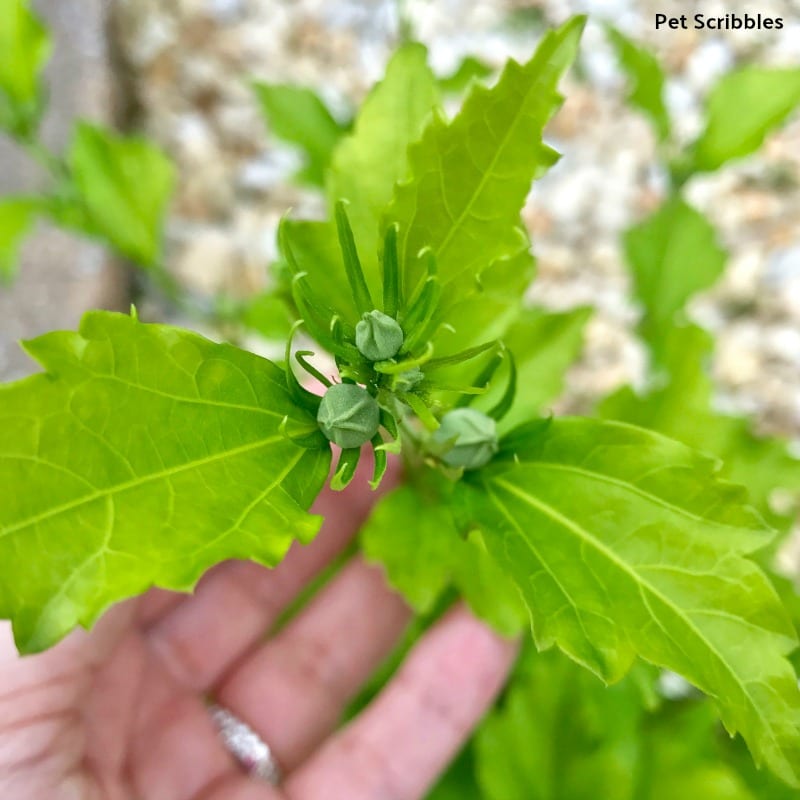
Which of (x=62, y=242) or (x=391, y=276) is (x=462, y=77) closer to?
(x=391, y=276)

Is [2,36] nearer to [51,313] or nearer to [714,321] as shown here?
[51,313]

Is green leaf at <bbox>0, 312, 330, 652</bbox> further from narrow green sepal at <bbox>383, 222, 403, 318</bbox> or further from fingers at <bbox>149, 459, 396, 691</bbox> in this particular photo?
fingers at <bbox>149, 459, 396, 691</bbox>

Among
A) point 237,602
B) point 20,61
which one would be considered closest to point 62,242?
point 20,61

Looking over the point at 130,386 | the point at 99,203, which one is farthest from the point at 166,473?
the point at 99,203

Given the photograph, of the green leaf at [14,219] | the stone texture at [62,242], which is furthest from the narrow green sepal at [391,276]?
the stone texture at [62,242]

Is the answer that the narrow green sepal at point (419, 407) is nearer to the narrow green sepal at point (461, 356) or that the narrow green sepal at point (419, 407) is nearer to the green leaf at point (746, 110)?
the narrow green sepal at point (461, 356)

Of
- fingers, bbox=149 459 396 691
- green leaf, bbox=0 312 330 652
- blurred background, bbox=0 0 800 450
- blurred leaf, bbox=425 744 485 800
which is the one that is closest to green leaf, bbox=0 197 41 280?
blurred background, bbox=0 0 800 450
